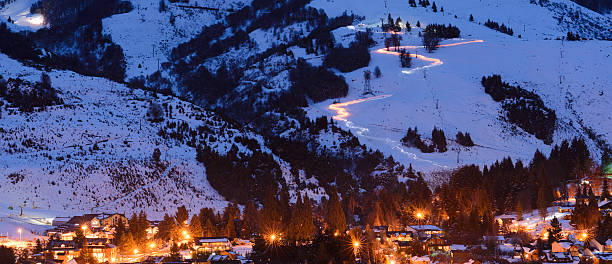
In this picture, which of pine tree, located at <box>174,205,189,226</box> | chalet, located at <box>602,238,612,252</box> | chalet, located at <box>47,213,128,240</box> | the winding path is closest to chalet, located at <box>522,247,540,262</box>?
chalet, located at <box>602,238,612,252</box>

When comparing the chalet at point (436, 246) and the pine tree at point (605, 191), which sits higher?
the pine tree at point (605, 191)

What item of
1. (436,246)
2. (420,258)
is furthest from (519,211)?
(420,258)

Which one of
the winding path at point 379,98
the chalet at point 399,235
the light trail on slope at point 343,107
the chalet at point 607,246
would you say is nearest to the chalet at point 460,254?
the chalet at point 399,235

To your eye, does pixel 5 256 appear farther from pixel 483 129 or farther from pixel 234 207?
pixel 483 129

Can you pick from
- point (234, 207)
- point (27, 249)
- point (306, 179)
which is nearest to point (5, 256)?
point (27, 249)

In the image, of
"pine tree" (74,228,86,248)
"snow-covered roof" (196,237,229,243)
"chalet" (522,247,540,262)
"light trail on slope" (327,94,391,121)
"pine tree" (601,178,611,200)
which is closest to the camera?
"chalet" (522,247,540,262)

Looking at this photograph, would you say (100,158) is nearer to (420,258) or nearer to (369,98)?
(420,258)

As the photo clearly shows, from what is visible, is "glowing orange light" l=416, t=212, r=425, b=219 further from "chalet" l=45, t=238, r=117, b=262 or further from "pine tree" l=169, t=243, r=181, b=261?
"chalet" l=45, t=238, r=117, b=262

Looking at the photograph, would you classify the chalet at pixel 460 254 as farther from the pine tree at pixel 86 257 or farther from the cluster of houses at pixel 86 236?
the pine tree at pixel 86 257
